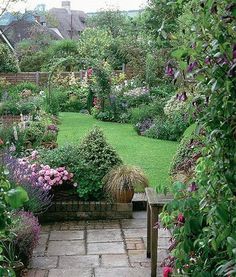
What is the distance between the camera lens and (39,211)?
5070mm

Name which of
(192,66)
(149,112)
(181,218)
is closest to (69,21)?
(149,112)

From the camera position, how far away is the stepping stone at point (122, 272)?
399cm

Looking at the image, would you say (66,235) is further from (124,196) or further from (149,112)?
(149,112)

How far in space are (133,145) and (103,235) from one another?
5.49 m

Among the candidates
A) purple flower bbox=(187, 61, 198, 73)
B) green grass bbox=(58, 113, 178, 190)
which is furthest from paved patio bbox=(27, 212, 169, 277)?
purple flower bbox=(187, 61, 198, 73)

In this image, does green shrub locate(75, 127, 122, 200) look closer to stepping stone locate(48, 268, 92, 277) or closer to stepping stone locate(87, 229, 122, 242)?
stepping stone locate(87, 229, 122, 242)

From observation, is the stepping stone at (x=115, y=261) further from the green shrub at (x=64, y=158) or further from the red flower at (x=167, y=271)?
the green shrub at (x=64, y=158)

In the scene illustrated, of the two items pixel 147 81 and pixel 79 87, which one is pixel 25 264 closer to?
pixel 147 81

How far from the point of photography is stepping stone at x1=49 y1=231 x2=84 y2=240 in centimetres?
487

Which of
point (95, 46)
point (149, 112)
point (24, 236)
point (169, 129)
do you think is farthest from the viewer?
point (95, 46)

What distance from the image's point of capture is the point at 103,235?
4.96 m

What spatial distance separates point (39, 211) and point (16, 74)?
16.7 meters

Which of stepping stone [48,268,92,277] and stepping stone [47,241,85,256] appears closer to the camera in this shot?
stepping stone [48,268,92,277]

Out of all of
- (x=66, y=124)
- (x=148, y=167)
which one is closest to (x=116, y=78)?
(x=66, y=124)
